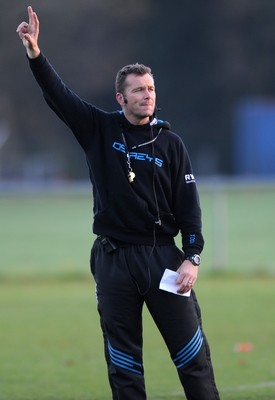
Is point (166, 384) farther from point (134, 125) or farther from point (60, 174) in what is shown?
point (60, 174)

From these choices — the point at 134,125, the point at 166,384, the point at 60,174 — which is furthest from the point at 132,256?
the point at 60,174

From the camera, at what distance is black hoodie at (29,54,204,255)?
21.7 feet

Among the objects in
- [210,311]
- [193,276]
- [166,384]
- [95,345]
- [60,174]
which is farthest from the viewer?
[60,174]

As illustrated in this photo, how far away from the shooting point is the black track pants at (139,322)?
660cm

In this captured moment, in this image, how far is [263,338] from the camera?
11273mm

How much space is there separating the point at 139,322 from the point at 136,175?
0.88 metres

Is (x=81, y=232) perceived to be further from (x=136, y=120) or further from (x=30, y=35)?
(x=30, y=35)

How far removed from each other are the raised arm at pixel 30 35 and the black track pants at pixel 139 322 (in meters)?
1.28

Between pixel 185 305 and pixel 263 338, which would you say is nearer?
pixel 185 305

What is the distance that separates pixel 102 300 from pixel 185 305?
498mm

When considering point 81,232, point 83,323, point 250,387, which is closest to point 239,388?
point 250,387

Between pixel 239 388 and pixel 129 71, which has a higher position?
pixel 129 71

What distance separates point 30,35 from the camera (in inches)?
254

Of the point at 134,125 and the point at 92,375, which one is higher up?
the point at 134,125
